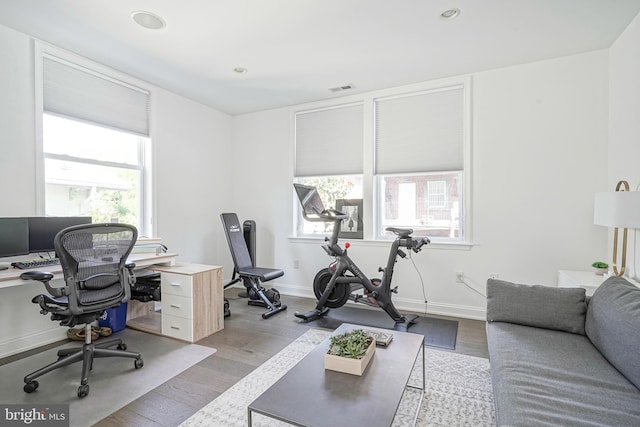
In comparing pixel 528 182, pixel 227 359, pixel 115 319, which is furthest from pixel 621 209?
pixel 115 319

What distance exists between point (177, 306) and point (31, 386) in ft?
3.79

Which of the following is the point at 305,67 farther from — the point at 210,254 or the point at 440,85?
the point at 210,254

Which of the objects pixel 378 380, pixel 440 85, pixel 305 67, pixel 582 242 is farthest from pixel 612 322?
pixel 305 67

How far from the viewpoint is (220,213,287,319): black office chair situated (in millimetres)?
3908

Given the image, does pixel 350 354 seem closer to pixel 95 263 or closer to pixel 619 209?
pixel 95 263

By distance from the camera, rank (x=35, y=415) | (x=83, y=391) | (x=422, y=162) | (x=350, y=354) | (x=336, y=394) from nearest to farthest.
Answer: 1. (x=336, y=394)
2. (x=350, y=354)
3. (x=35, y=415)
4. (x=83, y=391)
5. (x=422, y=162)

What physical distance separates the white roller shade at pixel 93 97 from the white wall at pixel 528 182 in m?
3.38

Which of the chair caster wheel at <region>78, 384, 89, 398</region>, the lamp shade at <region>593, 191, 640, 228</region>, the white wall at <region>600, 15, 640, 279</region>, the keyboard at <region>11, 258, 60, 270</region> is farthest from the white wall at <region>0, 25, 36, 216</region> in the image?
the white wall at <region>600, 15, 640, 279</region>

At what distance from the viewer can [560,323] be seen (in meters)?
2.13

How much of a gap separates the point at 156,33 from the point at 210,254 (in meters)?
3.02

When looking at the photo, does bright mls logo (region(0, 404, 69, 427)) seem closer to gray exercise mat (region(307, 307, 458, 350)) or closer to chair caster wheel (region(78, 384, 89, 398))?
chair caster wheel (region(78, 384, 89, 398))

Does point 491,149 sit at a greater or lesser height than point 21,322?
greater

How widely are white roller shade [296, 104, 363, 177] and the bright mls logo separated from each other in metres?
3.53

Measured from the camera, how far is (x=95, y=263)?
2371mm
